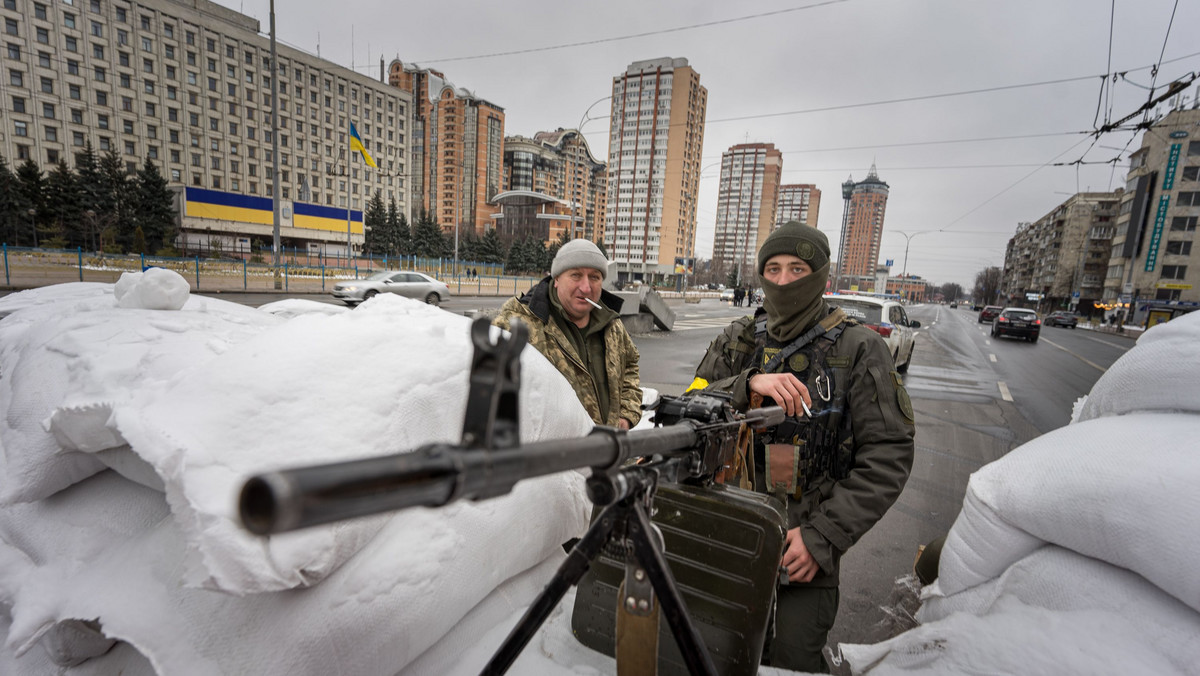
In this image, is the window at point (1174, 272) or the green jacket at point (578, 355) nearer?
the green jacket at point (578, 355)

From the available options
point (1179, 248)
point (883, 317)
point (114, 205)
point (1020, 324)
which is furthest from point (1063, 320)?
point (114, 205)

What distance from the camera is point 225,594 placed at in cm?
100

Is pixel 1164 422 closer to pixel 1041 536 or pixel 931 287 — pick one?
pixel 1041 536

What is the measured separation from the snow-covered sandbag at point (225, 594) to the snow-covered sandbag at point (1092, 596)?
1293 mm

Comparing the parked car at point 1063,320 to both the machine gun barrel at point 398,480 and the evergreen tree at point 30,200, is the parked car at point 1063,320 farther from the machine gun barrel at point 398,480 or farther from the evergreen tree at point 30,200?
the evergreen tree at point 30,200

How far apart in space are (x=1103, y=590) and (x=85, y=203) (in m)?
50.4

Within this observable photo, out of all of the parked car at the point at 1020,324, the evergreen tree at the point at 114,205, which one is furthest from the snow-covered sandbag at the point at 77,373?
the evergreen tree at the point at 114,205

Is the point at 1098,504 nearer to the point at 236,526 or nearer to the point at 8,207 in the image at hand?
the point at 236,526

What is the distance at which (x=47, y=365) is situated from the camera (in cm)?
149

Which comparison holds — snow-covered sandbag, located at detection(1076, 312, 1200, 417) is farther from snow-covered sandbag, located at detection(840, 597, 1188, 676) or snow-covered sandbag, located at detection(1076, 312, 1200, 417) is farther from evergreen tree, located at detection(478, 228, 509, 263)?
evergreen tree, located at detection(478, 228, 509, 263)

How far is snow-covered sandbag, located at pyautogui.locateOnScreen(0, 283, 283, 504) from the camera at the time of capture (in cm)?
114

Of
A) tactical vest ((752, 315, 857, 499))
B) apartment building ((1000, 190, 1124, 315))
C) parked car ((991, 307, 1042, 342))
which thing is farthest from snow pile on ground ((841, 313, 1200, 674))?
apartment building ((1000, 190, 1124, 315))

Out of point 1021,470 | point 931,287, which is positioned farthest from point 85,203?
point 931,287

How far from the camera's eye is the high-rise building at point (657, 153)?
59119mm
